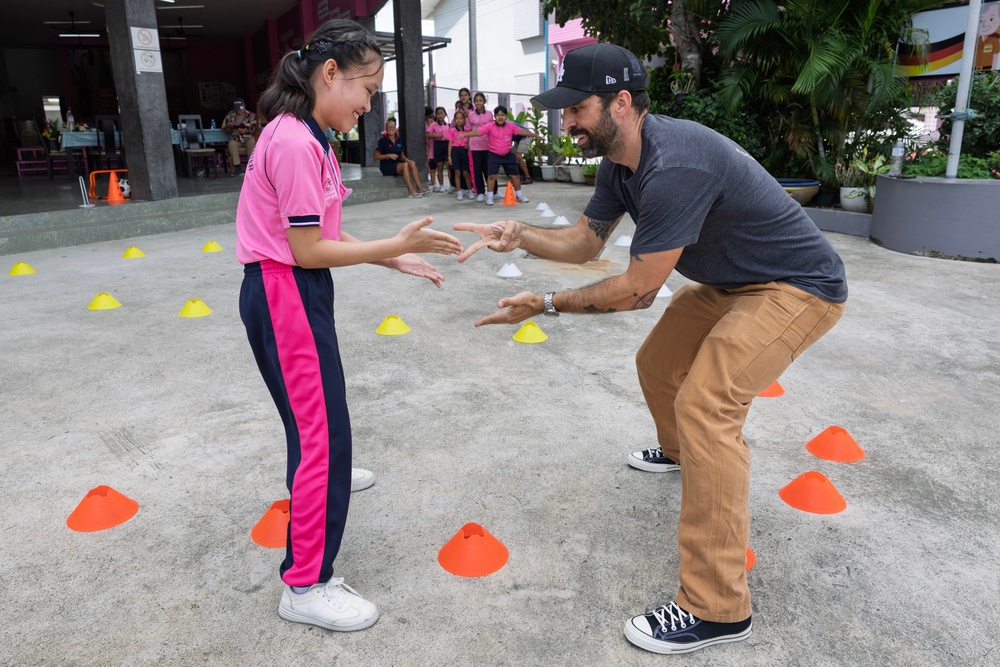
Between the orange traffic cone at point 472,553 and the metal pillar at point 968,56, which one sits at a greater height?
the metal pillar at point 968,56

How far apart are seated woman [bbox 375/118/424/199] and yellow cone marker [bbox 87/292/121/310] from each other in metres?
8.05

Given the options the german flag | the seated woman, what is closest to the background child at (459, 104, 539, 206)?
the seated woman

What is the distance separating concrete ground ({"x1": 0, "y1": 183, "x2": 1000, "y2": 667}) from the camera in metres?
2.31

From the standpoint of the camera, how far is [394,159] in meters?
13.7

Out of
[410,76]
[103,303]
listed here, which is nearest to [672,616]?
[103,303]

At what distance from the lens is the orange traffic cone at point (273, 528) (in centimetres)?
280

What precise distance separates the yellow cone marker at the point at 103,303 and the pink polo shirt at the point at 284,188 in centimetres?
457

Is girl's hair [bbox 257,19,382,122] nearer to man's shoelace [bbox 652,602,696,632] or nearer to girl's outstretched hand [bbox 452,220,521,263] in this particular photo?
girl's outstretched hand [bbox 452,220,521,263]

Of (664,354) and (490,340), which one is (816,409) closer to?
(664,354)

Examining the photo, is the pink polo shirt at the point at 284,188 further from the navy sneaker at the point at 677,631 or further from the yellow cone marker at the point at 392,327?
the yellow cone marker at the point at 392,327

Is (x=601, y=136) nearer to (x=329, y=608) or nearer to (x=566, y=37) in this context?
(x=329, y=608)

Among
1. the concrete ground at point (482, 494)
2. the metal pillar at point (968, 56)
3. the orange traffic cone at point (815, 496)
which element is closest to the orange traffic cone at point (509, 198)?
the metal pillar at point (968, 56)

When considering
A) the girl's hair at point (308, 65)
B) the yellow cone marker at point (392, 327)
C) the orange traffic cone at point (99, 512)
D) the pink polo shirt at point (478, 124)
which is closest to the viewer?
the girl's hair at point (308, 65)

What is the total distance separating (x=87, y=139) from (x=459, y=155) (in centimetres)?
721
